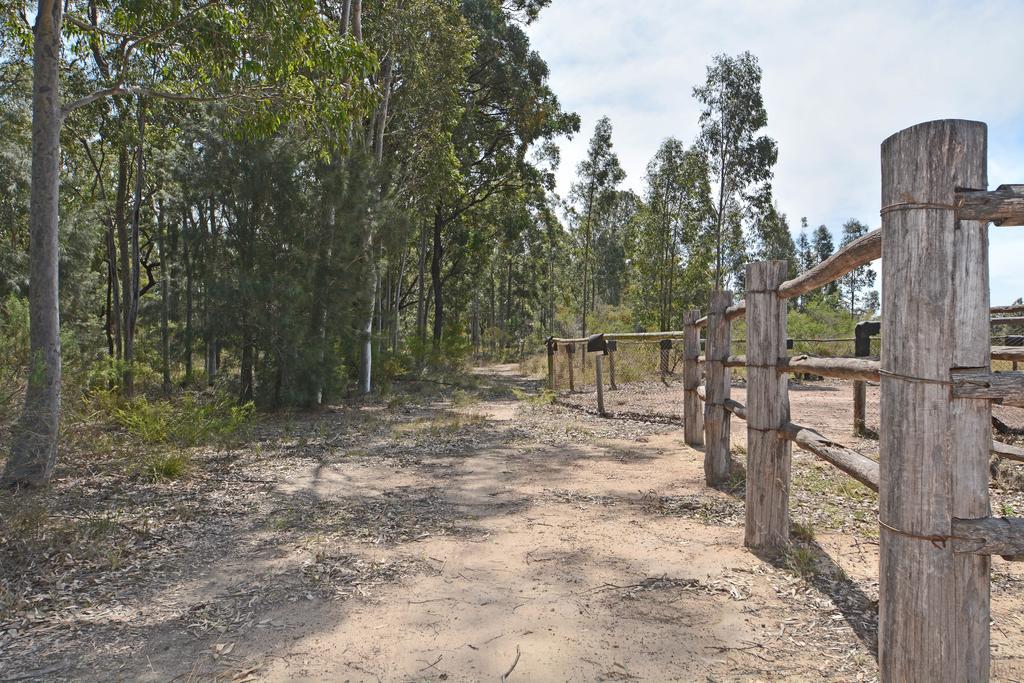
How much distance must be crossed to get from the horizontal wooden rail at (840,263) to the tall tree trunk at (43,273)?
5819 mm

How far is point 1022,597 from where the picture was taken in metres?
2.97

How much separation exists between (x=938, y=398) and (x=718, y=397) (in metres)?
3.51

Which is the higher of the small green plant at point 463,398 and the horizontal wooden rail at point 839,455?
the horizontal wooden rail at point 839,455

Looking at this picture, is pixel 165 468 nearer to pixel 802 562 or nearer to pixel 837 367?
pixel 802 562

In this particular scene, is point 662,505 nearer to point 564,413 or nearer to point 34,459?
point 34,459

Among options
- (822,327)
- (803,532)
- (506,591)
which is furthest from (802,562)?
(822,327)

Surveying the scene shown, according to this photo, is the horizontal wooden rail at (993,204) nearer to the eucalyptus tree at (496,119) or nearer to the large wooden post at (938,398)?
the large wooden post at (938,398)

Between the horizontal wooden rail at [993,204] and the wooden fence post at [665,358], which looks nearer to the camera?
the horizontal wooden rail at [993,204]

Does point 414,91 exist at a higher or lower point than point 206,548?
higher

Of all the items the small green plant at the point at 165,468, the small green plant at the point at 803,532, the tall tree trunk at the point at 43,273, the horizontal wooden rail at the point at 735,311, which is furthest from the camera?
the small green plant at the point at 165,468

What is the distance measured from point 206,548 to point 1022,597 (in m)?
4.53

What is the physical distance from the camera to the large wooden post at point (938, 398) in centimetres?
178

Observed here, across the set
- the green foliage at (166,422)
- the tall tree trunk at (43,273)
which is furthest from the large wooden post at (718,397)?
the tall tree trunk at (43,273)

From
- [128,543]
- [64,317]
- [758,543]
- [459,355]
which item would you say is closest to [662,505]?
[758,543]
